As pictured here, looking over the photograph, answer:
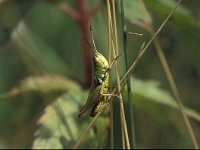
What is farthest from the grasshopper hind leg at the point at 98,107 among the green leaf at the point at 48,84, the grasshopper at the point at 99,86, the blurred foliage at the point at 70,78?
the green leaf at the point at 48,84

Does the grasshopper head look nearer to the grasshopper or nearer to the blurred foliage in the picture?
the grasshopper

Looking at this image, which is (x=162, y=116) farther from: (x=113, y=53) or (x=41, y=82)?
(x=113, y=53)

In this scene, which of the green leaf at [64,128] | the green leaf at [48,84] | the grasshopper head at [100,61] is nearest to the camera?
the grasshopper head at [100,61]

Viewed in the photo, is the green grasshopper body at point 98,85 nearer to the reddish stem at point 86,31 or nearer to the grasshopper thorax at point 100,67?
the grasshopper thorax at point 100,67

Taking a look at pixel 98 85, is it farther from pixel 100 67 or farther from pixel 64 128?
pixel 64 128

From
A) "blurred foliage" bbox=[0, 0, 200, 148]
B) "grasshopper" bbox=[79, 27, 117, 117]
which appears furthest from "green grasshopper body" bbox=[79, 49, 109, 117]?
"blurred foliage" bbox=[0, 0, 200, 148]

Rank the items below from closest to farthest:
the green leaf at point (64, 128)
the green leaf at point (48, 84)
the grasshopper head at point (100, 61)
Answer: the grasshopper head at point (100, 61) → the green leaf at point (64, 128) → the green leaf at point (48, 84)

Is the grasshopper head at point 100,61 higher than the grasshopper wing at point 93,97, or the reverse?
the grasshopper head at point 100,61
